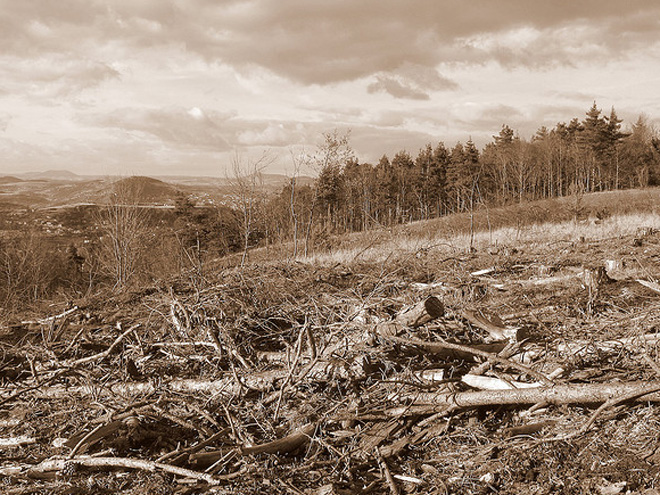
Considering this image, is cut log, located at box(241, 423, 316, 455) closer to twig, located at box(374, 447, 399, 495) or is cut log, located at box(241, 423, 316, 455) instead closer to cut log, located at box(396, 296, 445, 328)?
twig, located at box(374, 447, 399, 495)

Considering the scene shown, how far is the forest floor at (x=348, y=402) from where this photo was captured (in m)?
3.14

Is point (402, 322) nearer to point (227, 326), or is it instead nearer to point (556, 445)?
point (556, 445)

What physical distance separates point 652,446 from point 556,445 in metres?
0.53

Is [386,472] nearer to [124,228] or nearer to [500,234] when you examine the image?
[500,234]

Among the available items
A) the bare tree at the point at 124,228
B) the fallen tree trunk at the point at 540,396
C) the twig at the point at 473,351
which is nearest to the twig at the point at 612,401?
the fallen tree trunk at the point at 540,396

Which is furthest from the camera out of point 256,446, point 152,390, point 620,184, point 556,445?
point 620,184

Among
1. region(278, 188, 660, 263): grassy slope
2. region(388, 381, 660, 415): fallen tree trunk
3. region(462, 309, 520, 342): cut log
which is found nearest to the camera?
region(388, 381, 660, 415): fallen tree trunk

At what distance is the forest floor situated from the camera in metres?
3.14

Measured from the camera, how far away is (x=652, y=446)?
2904mm

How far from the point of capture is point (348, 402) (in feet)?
12.7

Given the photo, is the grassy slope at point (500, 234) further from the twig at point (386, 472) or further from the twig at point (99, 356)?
the twig at point (386, 472)

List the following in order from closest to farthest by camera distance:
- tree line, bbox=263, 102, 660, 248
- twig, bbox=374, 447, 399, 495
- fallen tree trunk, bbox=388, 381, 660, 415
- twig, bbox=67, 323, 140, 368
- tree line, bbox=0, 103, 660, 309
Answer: twig, bbox=374, 447, 399, 495 < fallen tree trunk, bbox=388, 381, 660, 415 < twig, bbox=67, 323, 140, 368 < tree line, bbox=0, 103, 660, 309 < tree line, bbox=263, 102, 660, 248

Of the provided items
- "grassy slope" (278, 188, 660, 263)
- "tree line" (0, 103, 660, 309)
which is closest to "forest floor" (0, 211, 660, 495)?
"grassy slope" (278, 188, 660, 263)

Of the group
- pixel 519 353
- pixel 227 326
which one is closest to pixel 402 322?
pixel 519 353
